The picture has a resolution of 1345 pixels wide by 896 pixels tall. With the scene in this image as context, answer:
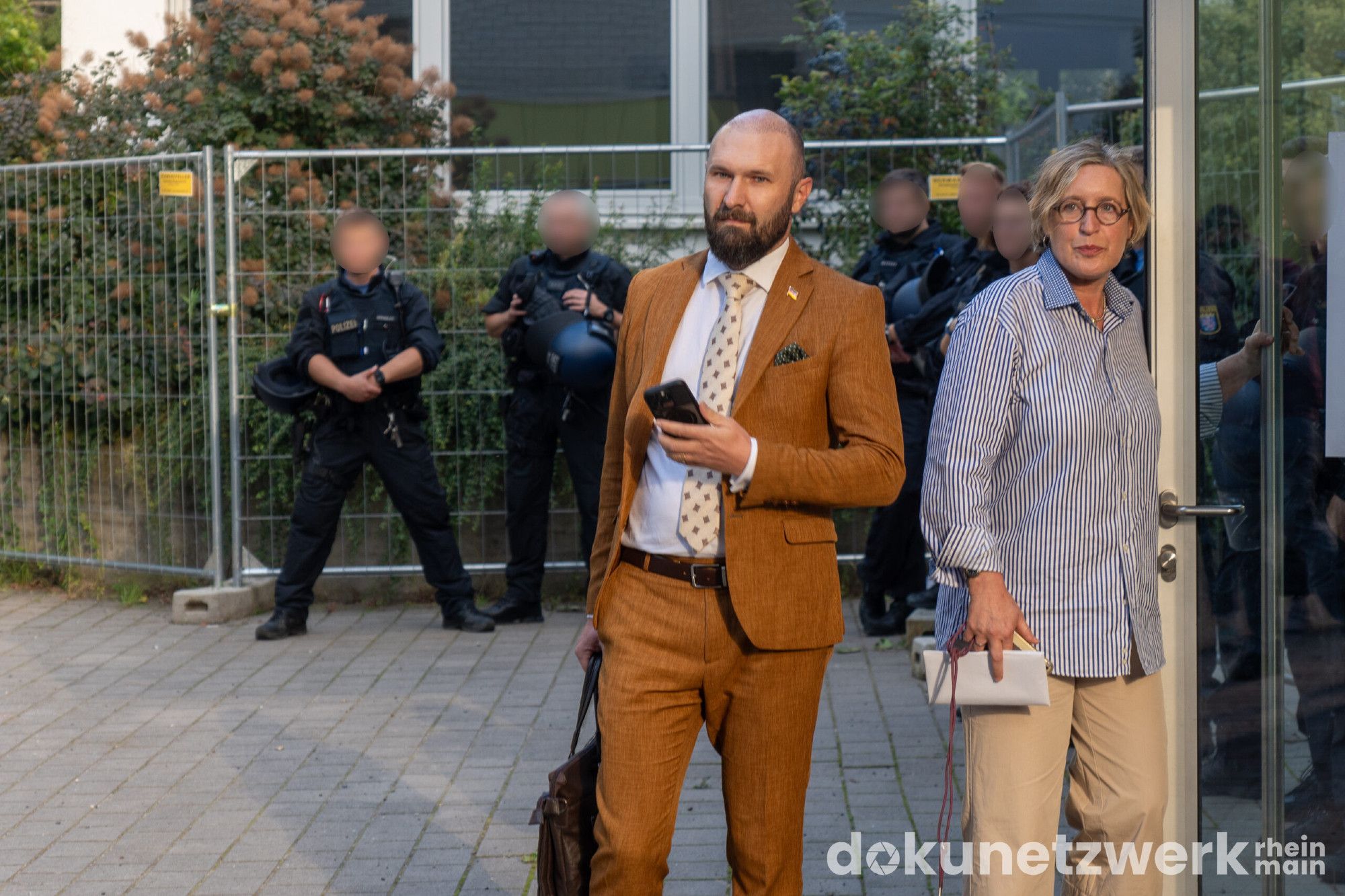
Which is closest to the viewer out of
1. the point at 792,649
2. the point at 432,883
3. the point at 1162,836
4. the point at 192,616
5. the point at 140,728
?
the point at 792,649

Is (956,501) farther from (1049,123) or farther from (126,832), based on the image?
(1049,123)

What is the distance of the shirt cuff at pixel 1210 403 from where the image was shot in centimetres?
363

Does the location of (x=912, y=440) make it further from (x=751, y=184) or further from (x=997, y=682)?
(x=751, y=184)

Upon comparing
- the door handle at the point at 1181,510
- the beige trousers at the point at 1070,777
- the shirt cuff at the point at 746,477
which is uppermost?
the shirt cuff at the point at 746,477

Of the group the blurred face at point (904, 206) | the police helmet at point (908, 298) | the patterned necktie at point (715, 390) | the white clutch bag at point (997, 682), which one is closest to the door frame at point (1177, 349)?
the white clutch bag at point (997, 682)

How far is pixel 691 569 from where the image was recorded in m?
3.27

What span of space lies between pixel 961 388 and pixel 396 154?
613 cm

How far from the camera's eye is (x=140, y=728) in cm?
656

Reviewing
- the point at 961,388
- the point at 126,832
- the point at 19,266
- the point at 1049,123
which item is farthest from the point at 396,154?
the point at 961,388

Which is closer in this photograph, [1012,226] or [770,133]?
[770,133]

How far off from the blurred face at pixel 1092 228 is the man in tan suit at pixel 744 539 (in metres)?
0.46

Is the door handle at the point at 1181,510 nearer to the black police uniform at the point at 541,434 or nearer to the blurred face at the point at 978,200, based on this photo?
the blurred face at the point at 978,200

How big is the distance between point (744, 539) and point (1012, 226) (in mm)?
3254

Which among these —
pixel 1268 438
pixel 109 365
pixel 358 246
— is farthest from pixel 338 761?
pixel 109 365
